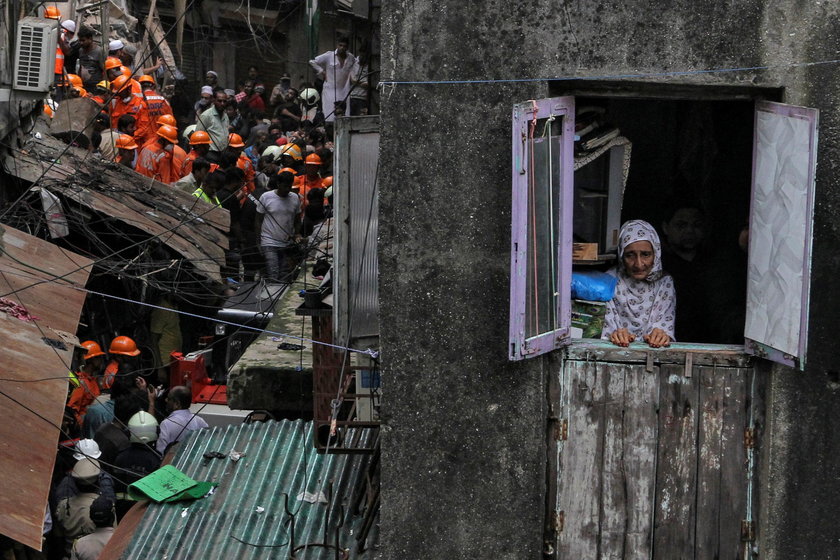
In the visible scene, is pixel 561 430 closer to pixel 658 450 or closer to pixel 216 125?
pixel 658 450

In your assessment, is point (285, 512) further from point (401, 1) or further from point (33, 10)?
point (33, 10)

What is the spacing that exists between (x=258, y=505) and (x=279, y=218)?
23.0 feet

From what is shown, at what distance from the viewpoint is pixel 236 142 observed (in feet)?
68.4

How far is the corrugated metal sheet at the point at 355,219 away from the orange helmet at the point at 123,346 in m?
7.00

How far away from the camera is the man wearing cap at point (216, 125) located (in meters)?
20.7

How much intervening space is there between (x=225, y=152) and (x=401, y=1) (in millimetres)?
12613

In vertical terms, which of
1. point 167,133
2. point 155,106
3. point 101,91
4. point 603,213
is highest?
point 101,91

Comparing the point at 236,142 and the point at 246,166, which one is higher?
the point at 236,142

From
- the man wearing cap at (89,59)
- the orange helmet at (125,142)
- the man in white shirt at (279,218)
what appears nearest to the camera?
the man in white shirt at (279,218)

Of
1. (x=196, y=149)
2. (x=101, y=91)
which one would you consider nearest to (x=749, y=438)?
(x=196, y=149)

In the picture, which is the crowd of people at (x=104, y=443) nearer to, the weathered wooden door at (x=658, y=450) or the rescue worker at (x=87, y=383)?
the rescue worker at (x=87, y=383)

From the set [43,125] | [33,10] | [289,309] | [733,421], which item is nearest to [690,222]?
[733,421]

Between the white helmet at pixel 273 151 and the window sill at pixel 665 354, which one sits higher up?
the white helmet at pixel 273 151

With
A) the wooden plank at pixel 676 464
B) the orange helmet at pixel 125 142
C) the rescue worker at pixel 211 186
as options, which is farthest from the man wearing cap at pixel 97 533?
the orange helmet at pixel 125 142
